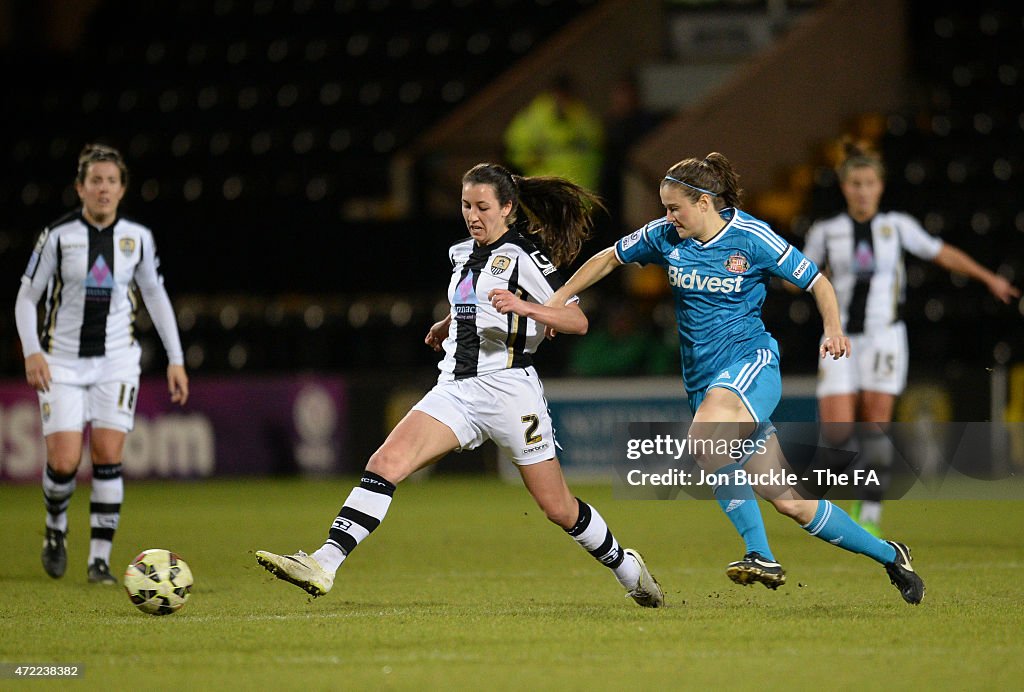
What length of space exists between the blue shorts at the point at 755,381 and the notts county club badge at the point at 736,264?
0.35 meters

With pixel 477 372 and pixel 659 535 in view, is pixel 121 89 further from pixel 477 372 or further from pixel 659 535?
pixel 477 372

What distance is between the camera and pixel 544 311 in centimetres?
619

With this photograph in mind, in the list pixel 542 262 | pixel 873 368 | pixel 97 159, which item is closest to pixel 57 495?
pixel 97 159

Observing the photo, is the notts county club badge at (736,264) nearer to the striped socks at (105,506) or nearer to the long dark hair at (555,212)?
the long dark hair at (555,212)

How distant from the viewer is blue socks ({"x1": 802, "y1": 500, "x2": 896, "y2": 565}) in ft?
21.0

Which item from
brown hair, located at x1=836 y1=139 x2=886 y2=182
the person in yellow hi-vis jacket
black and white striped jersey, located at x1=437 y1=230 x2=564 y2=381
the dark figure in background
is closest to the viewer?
black and white striped jersey, located at x1=437 y1=230 x2=564 y2=381

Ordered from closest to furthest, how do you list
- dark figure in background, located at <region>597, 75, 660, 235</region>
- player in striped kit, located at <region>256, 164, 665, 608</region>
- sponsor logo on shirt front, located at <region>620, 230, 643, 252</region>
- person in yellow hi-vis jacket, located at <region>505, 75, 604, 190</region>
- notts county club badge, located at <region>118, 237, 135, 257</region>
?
player in striped kit, located at <region>256, 164, 665, 608</region> → sponsor logo on shirt front, located at <region>620, 230, 643, 252</region> → notts county club badge, located at <region>118, 237, 135, 257</region> → person in yellow hi-vis jacket, located at <region>505, 75, 604, 190</region> → dark figure in background, located at <region>597, 75, 660, 235</region>

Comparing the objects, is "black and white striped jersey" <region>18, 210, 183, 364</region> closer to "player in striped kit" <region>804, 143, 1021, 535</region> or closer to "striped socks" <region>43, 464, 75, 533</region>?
"striped socks" <region>43, 464, 75, 533</region>

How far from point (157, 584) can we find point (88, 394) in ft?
6.62

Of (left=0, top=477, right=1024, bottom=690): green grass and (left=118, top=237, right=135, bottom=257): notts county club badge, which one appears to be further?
(left=118, top=237, right=135, bottom=257): notts county club badge

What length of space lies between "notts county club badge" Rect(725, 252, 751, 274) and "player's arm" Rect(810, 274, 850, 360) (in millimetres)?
293

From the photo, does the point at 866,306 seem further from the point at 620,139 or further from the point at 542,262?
the point at 620,139

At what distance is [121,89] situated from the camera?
794 inches

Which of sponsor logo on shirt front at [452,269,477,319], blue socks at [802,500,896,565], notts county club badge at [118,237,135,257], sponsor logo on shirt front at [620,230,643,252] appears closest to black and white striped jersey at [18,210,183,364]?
notts county club badge at [118,237,135,257]
